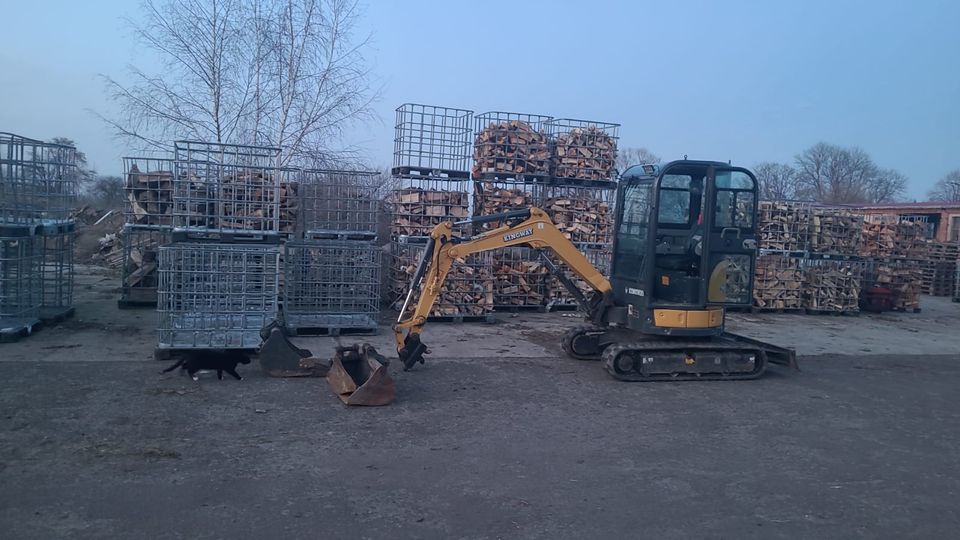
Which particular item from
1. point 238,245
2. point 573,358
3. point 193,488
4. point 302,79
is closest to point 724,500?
point 193,488

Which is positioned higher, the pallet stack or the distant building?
the distant building

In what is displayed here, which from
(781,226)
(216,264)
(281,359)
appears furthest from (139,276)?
(781,226)

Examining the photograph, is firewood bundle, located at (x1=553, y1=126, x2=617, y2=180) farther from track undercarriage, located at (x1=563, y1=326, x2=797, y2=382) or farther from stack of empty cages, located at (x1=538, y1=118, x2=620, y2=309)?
track undercarriage, located at (x1=563, y1=326, x2=797, y2=382)

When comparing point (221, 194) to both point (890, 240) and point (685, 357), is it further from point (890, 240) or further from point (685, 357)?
point (890, 240)

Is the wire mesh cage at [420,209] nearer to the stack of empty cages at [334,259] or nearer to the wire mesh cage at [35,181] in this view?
the stack of empty cages at [334,259]

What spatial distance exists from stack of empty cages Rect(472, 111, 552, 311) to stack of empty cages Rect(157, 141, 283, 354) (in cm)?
545

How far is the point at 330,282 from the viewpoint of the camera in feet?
43.9

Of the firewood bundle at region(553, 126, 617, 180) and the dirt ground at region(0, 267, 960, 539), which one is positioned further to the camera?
the firewood bundle at region(553, 126, 617, 180)

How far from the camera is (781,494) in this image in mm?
6516

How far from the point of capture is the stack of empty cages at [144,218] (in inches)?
568

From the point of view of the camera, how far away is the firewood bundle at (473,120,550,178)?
16.5 meters

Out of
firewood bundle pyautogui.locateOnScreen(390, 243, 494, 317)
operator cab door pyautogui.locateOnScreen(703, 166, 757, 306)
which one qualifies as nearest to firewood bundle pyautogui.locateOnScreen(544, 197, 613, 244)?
firewood bundle pyautogui.locateOnScreen(390, 243, 494, 317)

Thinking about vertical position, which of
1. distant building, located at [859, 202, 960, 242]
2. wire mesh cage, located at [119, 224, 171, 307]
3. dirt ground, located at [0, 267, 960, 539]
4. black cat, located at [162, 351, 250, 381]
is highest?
distant building, located at [859, 202, 960, 242]

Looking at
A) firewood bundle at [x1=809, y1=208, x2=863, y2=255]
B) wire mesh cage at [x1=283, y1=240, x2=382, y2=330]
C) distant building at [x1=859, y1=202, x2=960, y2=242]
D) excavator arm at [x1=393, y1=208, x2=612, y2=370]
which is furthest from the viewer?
distant building at [x1=859, y1=202, x2=960, y2=242]
